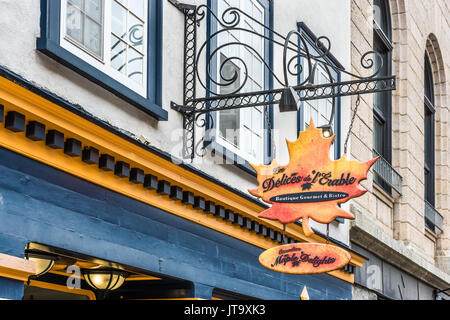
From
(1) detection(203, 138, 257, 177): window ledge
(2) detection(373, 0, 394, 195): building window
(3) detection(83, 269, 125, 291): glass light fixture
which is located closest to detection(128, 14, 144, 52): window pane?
(1) detection(203, 138, 257, 177): window ledge

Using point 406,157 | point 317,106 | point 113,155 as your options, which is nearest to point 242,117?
point 317,106

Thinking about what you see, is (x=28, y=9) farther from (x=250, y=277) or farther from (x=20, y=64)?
(x=250, y=277)

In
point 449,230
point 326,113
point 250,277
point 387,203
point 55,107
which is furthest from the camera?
point 449,230

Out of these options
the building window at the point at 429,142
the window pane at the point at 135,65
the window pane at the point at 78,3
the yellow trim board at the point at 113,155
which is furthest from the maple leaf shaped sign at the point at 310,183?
the building window at the point at 429,142

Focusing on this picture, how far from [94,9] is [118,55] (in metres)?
0.56

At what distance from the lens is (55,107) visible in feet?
23.7

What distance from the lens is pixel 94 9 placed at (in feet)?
28.2

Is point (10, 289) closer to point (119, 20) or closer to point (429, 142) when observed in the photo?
point (119, 20)

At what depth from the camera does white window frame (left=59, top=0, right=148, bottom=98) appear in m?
7.98

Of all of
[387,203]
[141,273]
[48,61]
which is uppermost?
[387,203]

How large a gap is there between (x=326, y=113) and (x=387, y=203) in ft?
15.5

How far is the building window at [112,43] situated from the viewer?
306 inches

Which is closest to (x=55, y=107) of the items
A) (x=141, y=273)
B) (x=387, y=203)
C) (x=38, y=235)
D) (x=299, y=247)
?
(x=38, y=235)

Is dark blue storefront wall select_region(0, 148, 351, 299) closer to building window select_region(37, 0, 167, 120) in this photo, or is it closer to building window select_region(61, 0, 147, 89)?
building window select_region(37, 0, 167, 120)
